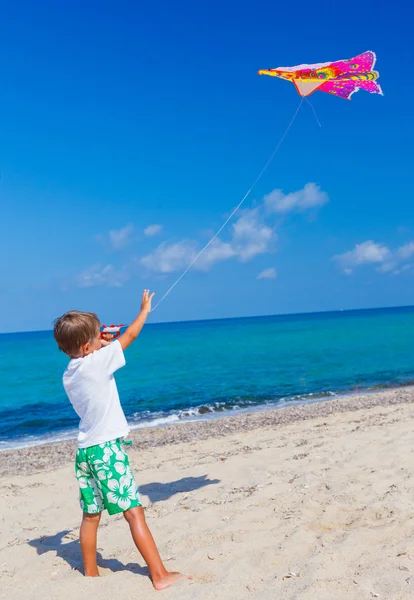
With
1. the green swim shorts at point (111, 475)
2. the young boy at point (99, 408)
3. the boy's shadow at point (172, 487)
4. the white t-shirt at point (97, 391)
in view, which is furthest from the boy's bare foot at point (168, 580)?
the boy's shadow at point (172, 487)

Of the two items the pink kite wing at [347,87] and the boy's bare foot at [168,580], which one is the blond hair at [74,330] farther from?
the pink kite wing at [347,87]

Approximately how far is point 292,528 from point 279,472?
191 centimetres

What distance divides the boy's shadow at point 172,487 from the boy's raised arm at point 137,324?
2.96 meters

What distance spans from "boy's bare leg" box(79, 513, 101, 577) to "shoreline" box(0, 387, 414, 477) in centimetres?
519

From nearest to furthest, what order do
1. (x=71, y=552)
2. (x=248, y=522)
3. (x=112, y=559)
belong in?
(x=112, y=559) → (x=71, y=552) → (x=248, y=522)

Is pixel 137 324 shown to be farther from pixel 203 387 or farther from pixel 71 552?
pixel 203 387

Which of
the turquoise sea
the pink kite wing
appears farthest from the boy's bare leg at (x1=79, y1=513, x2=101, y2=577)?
the turquoise sea

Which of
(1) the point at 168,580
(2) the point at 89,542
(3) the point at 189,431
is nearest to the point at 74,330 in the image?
(2) the point at 89,542

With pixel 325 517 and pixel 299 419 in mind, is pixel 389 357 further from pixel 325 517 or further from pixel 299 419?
pixel 325 517

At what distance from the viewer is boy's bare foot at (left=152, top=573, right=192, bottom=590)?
3.56m

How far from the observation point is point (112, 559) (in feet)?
14.2

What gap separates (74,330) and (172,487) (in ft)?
11.5

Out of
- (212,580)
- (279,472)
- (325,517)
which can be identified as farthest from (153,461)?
(212,580)

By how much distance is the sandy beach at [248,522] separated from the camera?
11.6 ft
